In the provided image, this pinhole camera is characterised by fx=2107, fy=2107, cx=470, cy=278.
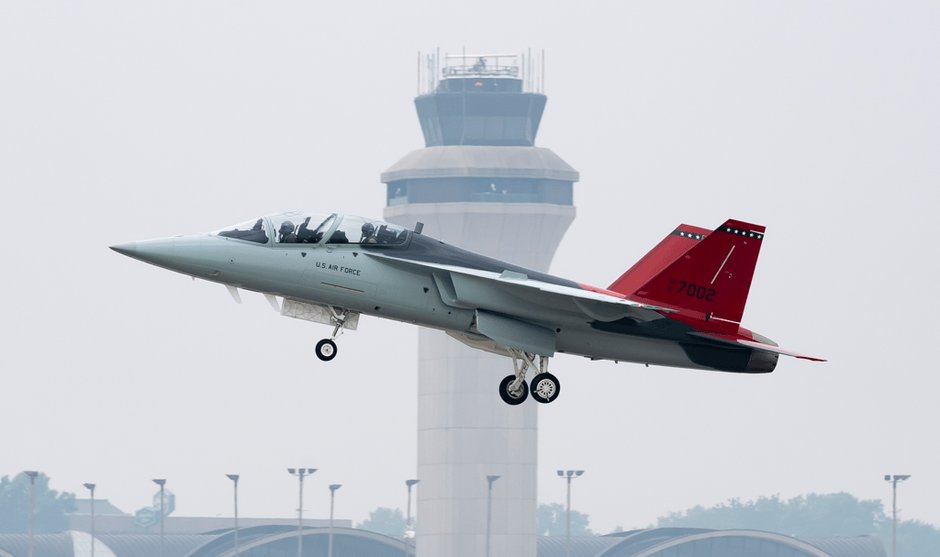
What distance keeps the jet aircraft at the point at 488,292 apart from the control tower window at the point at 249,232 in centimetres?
3

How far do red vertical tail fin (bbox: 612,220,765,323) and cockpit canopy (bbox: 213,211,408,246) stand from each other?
6614 millimetres

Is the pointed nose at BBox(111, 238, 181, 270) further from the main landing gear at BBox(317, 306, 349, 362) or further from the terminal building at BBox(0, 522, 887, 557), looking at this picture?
the terminal building at BBox(0, 522, 887, 557)

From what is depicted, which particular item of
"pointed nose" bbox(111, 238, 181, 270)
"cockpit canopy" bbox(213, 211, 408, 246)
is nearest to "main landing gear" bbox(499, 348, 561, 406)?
"cockpit canopy" bbox(213, 211, 408, 246)

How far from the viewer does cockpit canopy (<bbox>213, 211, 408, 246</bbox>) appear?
50.6m

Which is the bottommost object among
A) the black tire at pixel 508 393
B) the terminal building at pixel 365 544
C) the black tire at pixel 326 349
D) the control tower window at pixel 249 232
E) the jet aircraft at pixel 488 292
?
the terminal building at pixel 365 544

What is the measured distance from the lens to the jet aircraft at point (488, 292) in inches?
1983

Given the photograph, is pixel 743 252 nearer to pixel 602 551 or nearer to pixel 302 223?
pixel 302 223

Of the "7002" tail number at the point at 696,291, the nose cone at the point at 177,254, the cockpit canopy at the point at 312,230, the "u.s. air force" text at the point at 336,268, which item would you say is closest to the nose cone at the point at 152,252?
the nose cone at the point at 177,254

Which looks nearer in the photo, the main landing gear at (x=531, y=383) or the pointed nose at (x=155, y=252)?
the pointed nose at (x=155, y=252)

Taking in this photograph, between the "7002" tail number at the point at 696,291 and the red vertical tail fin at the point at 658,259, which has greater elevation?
the red vertical tail fin at the point at 658,259

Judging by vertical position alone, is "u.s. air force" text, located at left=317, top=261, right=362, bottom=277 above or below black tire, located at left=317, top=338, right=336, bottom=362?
above

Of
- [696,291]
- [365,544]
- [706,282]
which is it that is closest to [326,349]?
[696,291]

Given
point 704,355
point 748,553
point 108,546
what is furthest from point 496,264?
point 748,553

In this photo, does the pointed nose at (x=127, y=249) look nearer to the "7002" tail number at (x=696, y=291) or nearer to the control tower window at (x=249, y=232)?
the control tower window at (x=249, y=232)
